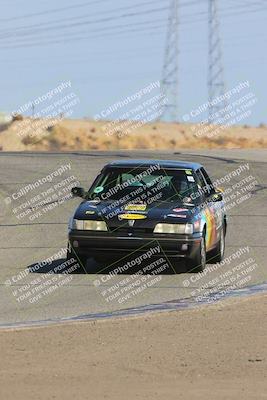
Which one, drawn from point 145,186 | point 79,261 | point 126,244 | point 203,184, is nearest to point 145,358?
point 126,244

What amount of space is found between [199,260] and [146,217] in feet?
3.09

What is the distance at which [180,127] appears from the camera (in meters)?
103

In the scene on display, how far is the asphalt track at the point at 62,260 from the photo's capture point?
12.8m

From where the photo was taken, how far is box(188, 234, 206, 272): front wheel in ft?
50.4

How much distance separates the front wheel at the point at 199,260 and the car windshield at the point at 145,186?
2.57 feet

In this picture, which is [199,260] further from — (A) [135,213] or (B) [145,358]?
(B) [145,358]

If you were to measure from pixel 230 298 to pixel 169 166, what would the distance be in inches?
155

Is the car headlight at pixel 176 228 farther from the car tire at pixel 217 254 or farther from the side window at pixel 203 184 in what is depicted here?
the car tire at pixel 217 254

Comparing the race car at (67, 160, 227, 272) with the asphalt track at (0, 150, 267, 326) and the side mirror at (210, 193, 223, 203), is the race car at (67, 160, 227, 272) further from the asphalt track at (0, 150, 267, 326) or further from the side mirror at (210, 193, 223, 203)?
the asphalt track at (0, 150, 267, 326)

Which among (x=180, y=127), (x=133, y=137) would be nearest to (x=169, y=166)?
(x=133, y=137)

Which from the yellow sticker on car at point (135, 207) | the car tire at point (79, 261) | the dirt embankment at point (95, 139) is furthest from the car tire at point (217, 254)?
the dirt embankment at point (95, 139)

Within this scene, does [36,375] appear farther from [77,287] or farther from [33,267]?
[33,267]

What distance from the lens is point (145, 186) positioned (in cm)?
1608

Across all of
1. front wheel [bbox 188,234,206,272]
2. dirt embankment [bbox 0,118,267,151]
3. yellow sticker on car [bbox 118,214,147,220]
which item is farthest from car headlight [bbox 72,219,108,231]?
dirt embankment [bbox 0,118,267,151]
